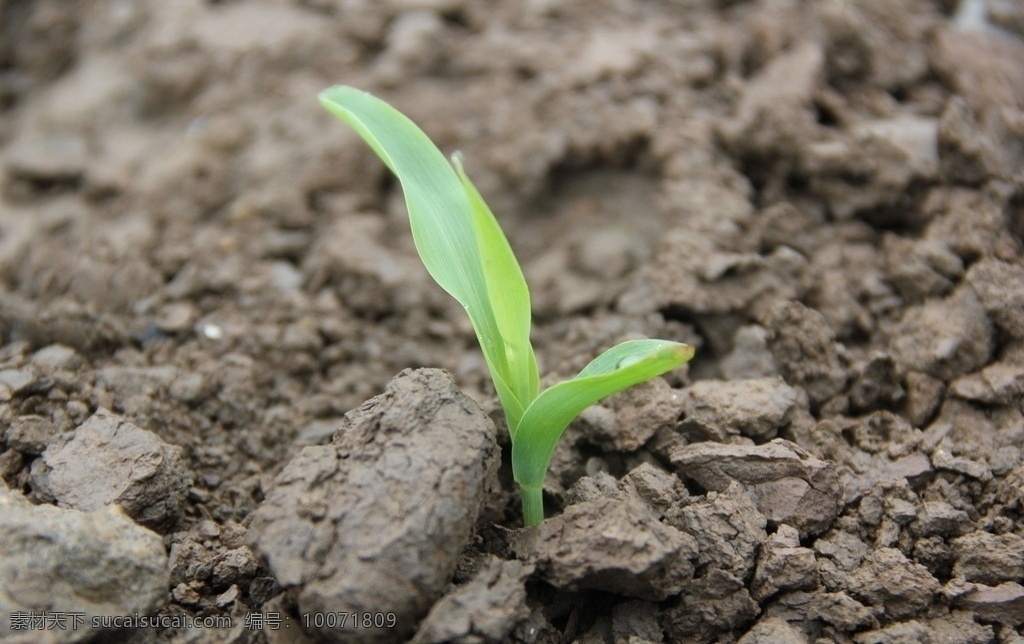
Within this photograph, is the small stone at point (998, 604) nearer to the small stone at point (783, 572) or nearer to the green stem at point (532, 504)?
the small stone at point (783, 572)

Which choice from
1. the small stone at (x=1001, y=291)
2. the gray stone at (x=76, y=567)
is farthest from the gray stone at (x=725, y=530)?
the gray stone at (x=76, y=567)

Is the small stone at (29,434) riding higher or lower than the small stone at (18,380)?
lower

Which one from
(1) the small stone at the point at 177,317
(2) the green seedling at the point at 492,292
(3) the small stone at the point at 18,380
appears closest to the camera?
(2) the green seedling at the point at 492,292

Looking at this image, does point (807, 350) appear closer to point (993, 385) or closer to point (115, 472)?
point (993, 385)

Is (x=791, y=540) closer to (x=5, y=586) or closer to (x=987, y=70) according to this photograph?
(x=5, y=586)

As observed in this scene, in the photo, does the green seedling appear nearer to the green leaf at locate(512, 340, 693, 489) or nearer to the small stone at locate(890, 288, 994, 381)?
the green leaf at locate(512, 340, 693, 489)

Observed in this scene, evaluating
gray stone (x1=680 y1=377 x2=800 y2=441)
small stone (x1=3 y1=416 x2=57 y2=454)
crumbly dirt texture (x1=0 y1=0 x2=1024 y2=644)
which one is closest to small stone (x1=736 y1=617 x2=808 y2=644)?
crumbly dirt texture (x1=0 y1=0 x2=1024 y2=644)

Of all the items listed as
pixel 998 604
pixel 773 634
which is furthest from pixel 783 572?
pixel 998 604

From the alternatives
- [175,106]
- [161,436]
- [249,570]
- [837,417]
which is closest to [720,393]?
[837,417]
